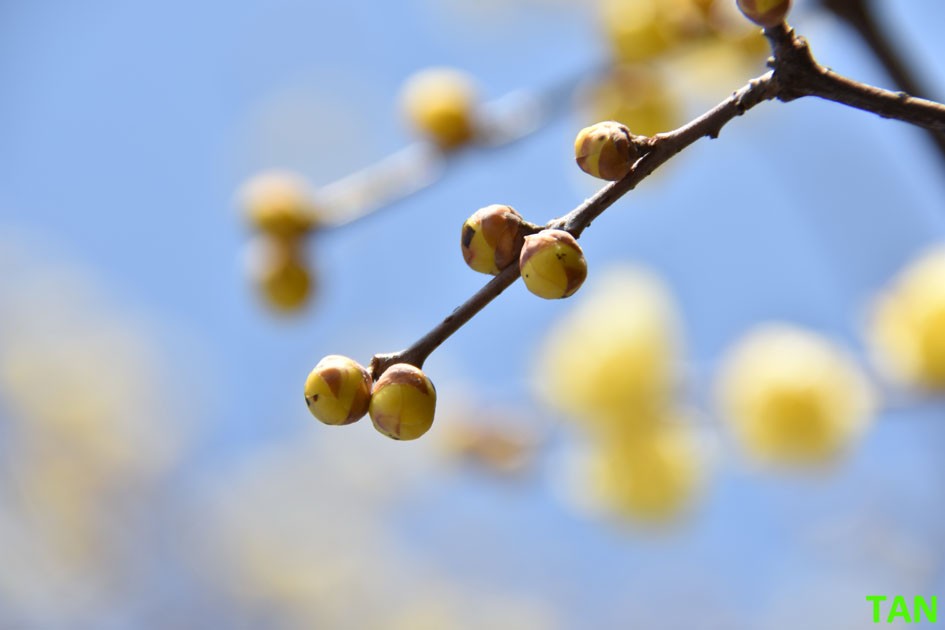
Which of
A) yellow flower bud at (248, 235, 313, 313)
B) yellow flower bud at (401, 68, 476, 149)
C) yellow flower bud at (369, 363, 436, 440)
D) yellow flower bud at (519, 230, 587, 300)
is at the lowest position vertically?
yellow flower bud at (369, 363, 436, 440)

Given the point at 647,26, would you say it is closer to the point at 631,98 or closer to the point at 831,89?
the point at 631,98

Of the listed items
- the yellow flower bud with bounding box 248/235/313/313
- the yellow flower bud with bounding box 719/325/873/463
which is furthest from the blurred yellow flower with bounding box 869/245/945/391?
the yellow flower bud with bounding box 248/235/313/313

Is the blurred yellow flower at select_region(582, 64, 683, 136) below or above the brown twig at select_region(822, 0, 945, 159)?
above

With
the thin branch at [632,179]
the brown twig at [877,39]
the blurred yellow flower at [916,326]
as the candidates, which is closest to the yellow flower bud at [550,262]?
the thin branch at [632,179]

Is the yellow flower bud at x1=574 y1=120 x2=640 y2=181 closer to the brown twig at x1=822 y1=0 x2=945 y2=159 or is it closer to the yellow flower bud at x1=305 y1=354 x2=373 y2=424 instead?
the yellow flower bud at x1=305 y1=354 x2=373 y2=424

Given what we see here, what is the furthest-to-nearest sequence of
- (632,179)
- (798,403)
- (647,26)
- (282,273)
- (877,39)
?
(798,403), (282,273), (647,26), (877,39), (632,179)

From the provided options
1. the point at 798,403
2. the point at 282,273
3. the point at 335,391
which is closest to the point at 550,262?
the point at 335,391
